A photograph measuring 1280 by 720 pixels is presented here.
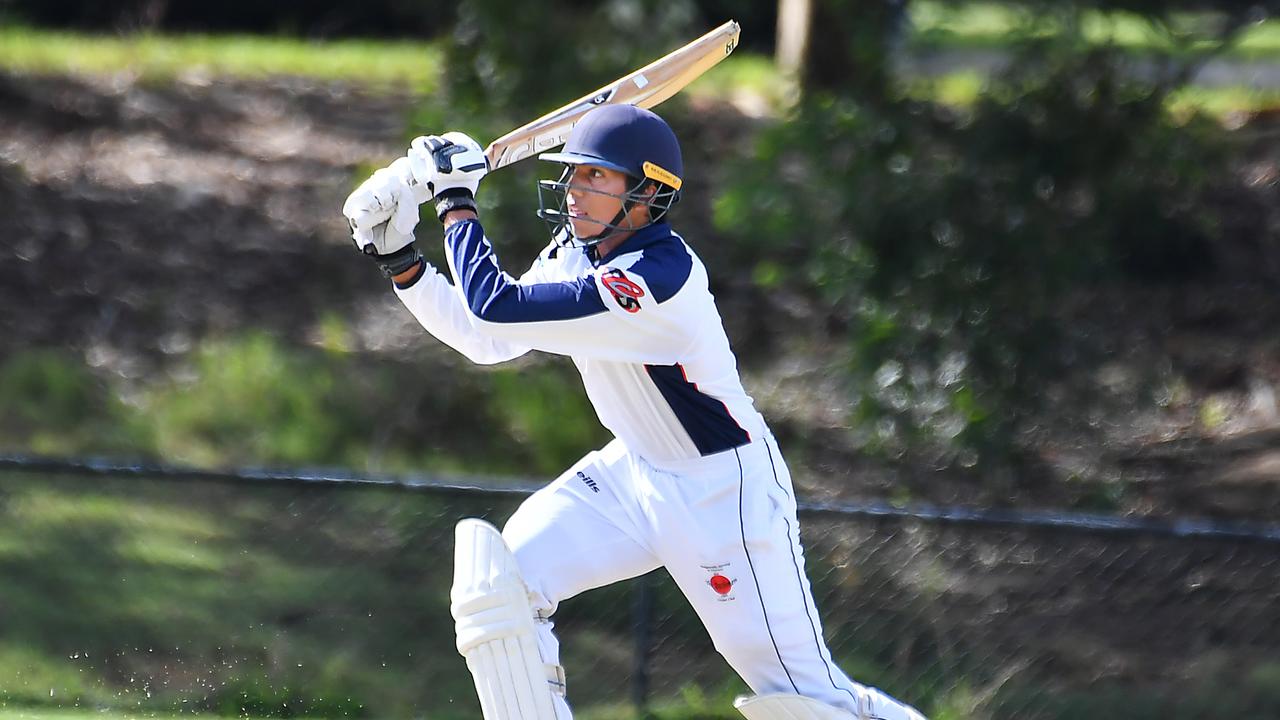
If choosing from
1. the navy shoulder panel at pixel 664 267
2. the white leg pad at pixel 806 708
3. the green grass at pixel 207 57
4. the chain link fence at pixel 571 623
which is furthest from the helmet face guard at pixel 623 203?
the green grass at pixel 207 57

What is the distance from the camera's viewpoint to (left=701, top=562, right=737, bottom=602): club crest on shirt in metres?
4.71

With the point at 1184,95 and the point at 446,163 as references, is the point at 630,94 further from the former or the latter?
the point at 1184,95

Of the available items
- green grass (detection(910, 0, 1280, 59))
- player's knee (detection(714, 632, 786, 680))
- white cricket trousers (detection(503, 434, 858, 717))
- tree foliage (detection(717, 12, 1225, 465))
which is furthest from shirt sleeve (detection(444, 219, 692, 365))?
green grass (detection(910, 0, 1280, 59))

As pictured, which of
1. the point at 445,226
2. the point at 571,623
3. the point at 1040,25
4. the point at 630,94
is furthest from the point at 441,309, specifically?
the point at 1040,25

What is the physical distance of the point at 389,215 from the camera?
4801 mm

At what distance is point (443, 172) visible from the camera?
15.9 feet

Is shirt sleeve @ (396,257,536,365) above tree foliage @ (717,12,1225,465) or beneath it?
above

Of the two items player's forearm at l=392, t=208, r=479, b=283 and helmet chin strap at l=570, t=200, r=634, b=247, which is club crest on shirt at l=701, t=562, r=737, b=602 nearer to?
helmet chin strap at l=570, t=200, r=634, b=247

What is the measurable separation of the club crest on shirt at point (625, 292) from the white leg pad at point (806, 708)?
121 cm

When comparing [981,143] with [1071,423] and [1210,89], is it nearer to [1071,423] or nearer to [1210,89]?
[1071,423]

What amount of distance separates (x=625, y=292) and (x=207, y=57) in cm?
1480

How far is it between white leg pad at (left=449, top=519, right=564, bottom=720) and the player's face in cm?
103

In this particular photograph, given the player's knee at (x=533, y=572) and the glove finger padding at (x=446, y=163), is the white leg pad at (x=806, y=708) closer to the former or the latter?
the player's knee at (x=533, y=572)

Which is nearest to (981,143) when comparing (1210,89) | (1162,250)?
(1162,250)
